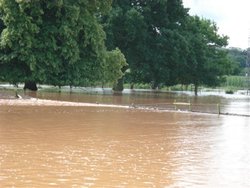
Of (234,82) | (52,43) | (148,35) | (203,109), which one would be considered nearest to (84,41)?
(52,43)

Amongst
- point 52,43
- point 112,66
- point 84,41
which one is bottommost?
point 112,66

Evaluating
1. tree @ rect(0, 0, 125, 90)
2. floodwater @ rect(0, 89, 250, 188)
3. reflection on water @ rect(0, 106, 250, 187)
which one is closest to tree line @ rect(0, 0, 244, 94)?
tree @ rect(0, 0, 125, 90)

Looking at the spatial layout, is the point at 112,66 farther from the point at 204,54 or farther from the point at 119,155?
the point at 119,155

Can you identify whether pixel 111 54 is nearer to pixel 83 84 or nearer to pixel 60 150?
pixel 83 84

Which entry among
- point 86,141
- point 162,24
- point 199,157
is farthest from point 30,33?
point 199,157

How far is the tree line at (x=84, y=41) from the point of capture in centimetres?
3791

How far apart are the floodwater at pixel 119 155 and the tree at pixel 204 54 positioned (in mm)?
38696

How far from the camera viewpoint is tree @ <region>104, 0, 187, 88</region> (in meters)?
51.7

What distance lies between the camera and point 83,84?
133 ft

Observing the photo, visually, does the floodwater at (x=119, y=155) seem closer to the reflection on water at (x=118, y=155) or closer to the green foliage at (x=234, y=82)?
the reflection on water at (x=118, y=155)

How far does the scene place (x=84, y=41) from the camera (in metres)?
40.8

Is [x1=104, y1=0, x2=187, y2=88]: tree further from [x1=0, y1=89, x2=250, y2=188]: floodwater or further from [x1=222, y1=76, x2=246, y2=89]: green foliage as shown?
[x1=222, y1=76, x2=246, y2=89]: green foliage

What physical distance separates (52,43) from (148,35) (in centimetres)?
1803

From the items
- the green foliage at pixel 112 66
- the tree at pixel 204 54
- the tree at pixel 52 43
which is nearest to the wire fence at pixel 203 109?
the tree at pixel 52 43
